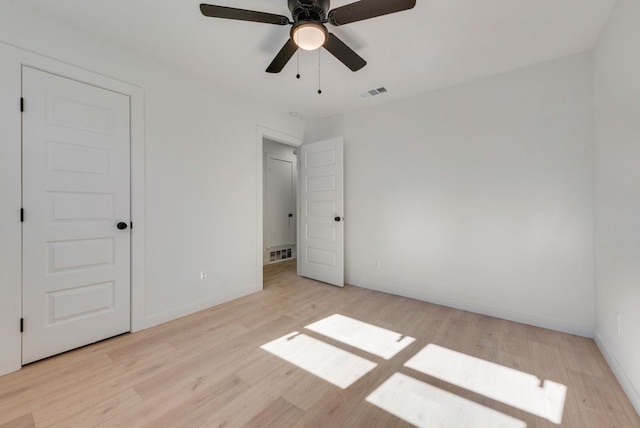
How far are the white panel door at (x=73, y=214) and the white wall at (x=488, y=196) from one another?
2862mm

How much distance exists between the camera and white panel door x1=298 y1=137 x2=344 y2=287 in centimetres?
383

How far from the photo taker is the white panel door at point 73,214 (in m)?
1.94

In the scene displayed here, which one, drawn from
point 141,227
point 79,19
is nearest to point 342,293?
point 141,227

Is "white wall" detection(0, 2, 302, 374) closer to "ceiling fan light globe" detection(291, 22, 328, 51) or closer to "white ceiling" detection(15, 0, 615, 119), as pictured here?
"white ceiling" detection(15, 0, 615, 119)

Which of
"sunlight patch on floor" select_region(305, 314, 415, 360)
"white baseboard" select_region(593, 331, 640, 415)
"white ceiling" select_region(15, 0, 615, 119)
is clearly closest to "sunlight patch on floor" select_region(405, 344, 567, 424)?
"sunlight patch on floor" select_region(305, 314, 415, 360)

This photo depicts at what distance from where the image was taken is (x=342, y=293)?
3.54 m

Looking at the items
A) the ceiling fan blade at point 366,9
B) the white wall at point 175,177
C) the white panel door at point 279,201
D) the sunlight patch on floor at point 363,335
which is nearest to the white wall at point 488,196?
the sunlight patch on floor at point 363,335

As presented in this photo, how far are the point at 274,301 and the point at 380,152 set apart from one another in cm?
248

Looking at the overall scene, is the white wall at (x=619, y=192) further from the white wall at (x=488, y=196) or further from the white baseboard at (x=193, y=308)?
the white baseboard at (x=193, y=308)

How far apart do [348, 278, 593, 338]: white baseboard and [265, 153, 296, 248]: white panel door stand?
2.64 metres

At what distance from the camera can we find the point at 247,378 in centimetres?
178

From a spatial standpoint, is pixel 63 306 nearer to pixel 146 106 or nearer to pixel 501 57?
pixel 146 106

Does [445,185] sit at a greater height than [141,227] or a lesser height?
greater

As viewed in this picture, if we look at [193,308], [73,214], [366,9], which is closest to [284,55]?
[366,9]
